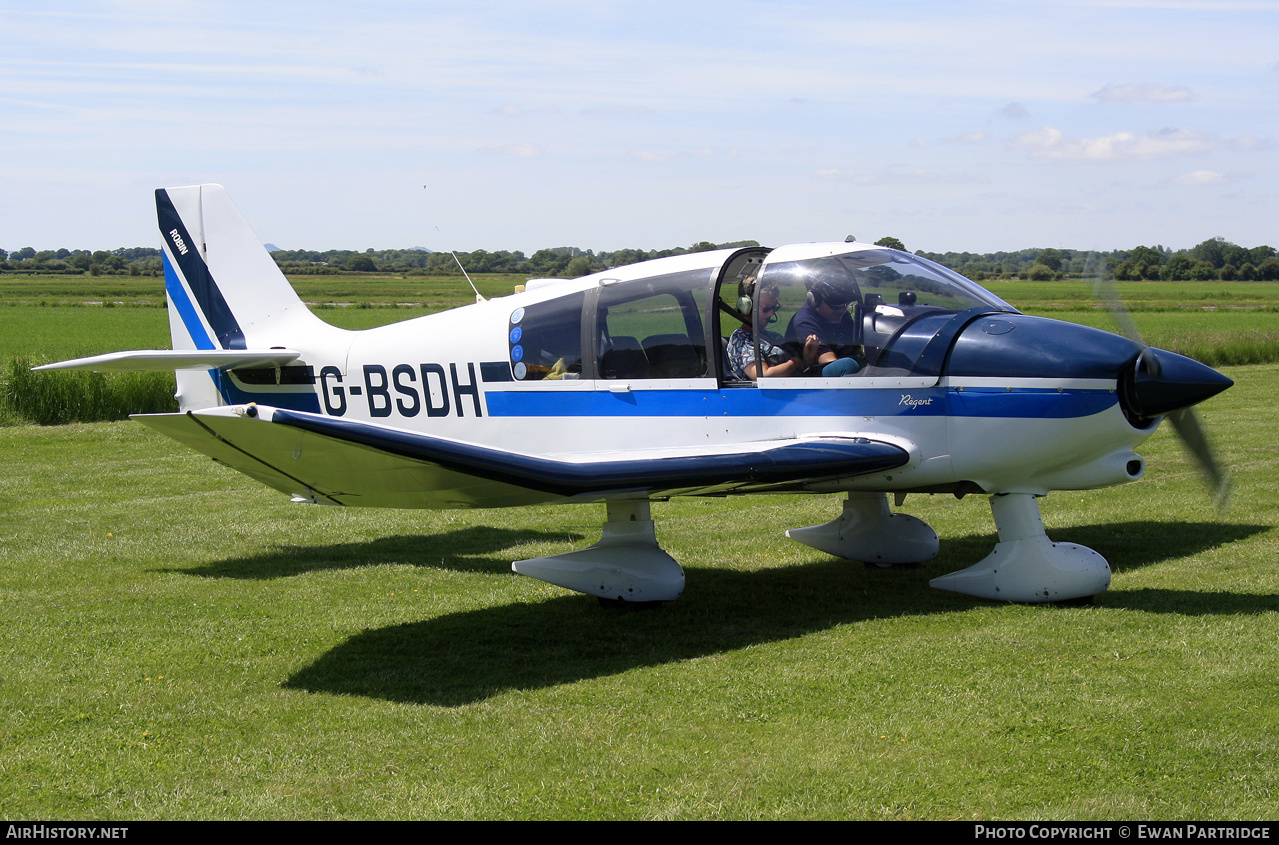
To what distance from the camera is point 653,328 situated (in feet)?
24.4

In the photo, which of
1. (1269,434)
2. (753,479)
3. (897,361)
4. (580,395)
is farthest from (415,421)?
(1269,434)

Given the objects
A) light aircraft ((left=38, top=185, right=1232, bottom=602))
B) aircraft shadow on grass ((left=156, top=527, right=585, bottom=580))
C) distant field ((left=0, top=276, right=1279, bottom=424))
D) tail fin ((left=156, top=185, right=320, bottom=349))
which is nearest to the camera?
light aircraft ((left=38, top=185, right=1232, bottom=602))

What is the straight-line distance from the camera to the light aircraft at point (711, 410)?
634 centimetres

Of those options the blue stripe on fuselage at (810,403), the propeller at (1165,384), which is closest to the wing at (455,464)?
the blue stripe on fuselage at (810,403)

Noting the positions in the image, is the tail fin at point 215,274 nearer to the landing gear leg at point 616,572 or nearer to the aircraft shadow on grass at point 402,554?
the aircraft shadow on grass at point 402,554

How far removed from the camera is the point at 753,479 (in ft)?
21.2

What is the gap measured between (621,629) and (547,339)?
2.15 metres

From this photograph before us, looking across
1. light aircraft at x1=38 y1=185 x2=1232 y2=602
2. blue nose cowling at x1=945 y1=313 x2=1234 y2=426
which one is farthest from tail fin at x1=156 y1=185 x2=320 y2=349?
blue nose cowling at x1=945 y1=313 x2=1234 y2=426

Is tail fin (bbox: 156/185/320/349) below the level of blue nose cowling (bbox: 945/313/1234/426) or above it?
above

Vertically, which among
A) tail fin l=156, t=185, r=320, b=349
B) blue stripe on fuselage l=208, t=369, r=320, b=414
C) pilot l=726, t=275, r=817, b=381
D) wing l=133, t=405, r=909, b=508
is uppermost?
tail fin l=156, t=185, r=320, b=349

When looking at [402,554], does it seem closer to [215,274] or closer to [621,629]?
[215,274]

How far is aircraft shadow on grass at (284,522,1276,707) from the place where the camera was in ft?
19.7

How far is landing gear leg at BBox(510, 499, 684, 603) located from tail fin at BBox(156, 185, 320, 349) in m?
→ 3.58

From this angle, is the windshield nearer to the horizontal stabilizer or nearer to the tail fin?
the horizontal stabilizer
